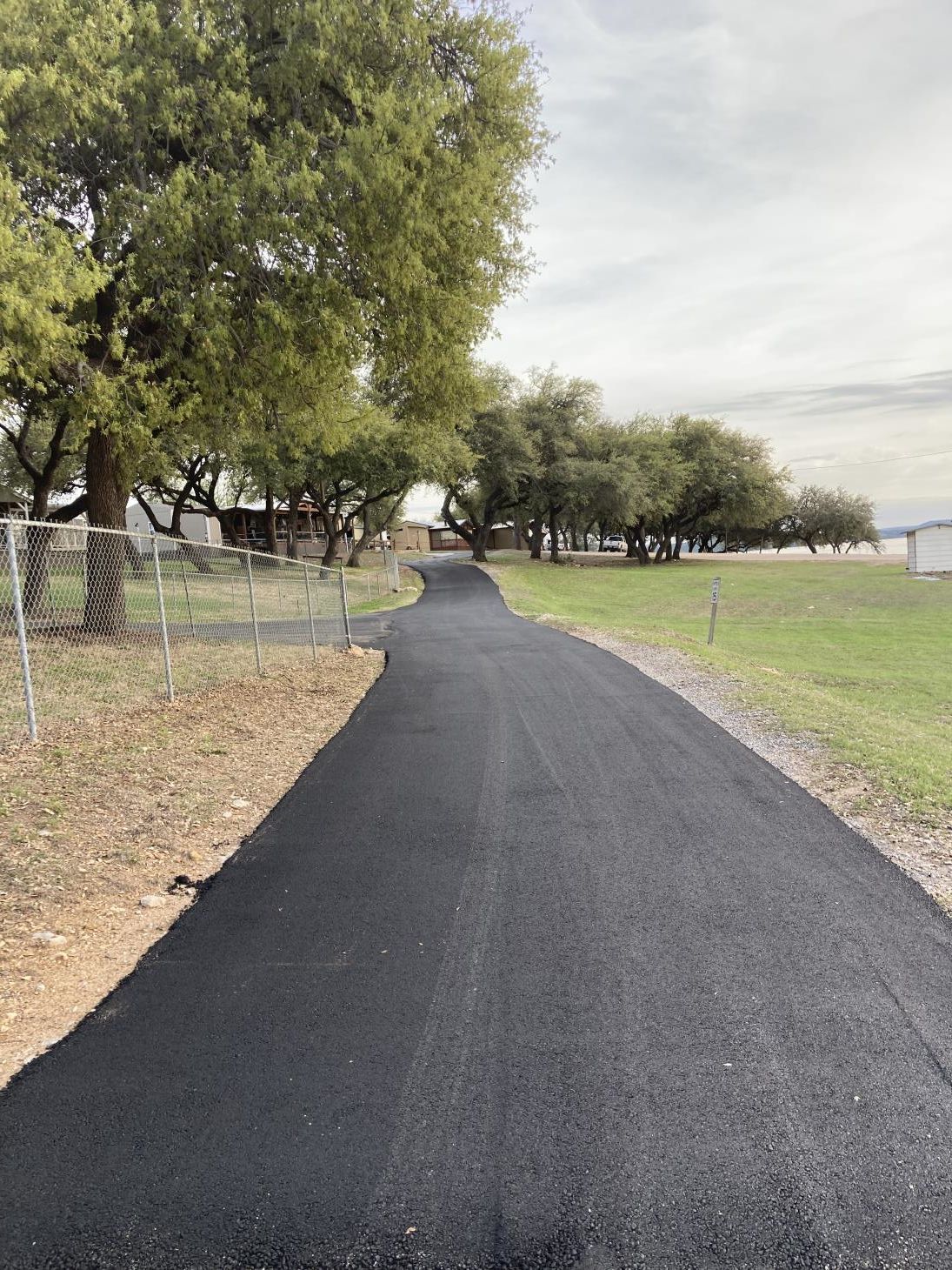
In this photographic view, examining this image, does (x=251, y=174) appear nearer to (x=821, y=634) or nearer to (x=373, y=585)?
(x=821, y=634)

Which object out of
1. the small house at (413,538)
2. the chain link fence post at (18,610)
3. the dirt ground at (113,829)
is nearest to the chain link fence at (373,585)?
the dirt ground at (113,829)

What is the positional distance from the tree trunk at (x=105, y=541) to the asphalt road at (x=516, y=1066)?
22.9 feet

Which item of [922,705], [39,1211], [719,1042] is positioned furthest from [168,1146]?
[922,705]

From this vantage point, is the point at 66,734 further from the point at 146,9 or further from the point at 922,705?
the point at 922,705

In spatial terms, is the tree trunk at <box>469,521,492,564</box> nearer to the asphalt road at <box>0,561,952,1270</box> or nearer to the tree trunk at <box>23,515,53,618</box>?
the tree trunk at <box>23,515,53,618</box>

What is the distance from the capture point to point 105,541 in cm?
1089

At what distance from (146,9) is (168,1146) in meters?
11.5

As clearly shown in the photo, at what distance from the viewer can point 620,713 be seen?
861 cm

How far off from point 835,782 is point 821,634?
57.9 feet

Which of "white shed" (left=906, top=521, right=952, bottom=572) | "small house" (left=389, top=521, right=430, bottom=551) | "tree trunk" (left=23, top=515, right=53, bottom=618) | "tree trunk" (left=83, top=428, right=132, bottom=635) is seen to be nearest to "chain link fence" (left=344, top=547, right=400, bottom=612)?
"tree trunk" (left=83, top=428, right=132, bottom=635)

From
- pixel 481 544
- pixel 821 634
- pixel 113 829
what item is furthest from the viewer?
pixel 481 544

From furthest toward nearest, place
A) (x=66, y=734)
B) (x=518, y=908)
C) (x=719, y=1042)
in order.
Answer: (x=66, y=734) < (x=518, y=908) < (x=719, y=1042)

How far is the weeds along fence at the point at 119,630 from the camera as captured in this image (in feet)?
26.5

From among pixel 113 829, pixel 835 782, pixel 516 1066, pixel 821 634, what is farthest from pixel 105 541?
pixel 821 634
